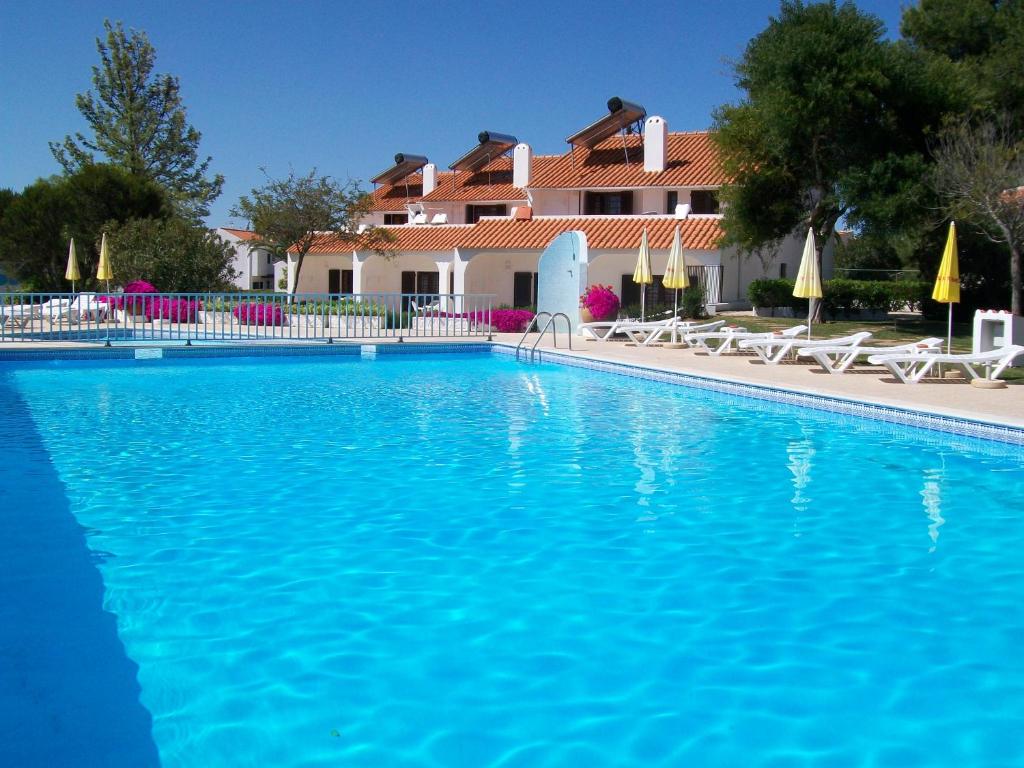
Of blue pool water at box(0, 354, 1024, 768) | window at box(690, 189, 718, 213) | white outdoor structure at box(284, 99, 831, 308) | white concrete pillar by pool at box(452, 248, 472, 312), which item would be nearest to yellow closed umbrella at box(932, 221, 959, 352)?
blue pool water at box(0, 354, 1024, 768)

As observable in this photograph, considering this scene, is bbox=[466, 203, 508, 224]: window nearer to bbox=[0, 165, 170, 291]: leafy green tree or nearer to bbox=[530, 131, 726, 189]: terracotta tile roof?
bbox=[530, 131, 726, 189]: terracotta tile roof

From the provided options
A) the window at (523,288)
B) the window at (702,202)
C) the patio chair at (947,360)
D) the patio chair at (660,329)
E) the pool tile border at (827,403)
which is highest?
the window at (702,202)

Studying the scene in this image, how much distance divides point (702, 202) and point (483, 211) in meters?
11.2

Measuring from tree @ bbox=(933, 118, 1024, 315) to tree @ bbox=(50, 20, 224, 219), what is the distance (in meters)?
38.5

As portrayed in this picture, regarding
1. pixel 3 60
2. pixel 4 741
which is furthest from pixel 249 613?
pixel 3 60

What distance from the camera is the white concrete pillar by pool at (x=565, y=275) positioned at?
885 inches

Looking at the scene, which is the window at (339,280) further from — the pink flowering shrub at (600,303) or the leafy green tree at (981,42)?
the leafy green tree at (981,42)

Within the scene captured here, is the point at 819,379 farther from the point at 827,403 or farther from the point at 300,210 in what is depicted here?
the point at 300,210

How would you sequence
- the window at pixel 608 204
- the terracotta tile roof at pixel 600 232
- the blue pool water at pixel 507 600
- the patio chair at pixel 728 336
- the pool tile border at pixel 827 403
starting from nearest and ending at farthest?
the blue pool water at pixel 507 600
the pool tile border at pixel 827 403
the patio chair at pixel 728 336
the terracotta tile roof at pixel 600 232
the window at pixel 608 204

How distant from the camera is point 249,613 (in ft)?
16.5

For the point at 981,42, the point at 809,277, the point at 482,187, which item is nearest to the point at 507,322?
the point at 809,277

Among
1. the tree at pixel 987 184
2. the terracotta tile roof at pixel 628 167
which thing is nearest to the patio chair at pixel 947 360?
the tree at pixel 987 184

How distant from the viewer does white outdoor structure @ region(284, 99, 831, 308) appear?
105ft

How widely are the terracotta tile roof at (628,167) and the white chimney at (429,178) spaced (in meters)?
7.19
